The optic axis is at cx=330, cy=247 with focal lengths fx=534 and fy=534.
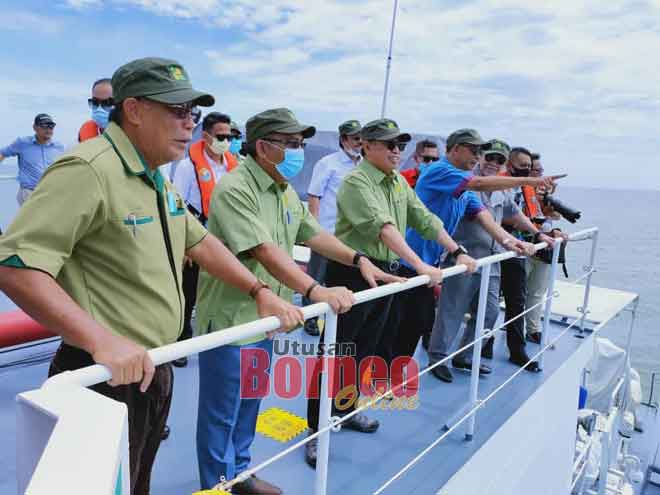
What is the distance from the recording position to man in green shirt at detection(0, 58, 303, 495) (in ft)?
3.75

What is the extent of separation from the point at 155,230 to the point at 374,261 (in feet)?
Result: 5.22

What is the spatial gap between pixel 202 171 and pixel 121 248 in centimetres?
219

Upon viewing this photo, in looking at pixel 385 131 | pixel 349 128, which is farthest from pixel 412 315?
pixel 349 128

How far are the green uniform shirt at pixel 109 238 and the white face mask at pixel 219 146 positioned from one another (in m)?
1.99

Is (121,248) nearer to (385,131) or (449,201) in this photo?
(385,131)

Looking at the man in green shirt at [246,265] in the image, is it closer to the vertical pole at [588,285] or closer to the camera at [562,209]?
the camera at [562,209]

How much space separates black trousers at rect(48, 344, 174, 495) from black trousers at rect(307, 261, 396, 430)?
1.17 meters

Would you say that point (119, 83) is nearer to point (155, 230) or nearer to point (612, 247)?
point (155, 230)

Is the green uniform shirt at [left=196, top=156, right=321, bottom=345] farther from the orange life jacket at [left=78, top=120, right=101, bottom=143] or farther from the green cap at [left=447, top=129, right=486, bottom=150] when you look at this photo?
the green cap at [left=447, top=129, right=486, bottom=150]

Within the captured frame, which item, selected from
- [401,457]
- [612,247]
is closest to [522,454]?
[401,457]

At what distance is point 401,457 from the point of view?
9.01 feet

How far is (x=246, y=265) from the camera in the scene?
6.91 ft

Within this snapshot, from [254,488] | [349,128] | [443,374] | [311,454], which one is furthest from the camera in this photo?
[349,128]

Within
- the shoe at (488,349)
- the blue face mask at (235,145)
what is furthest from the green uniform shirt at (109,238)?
the shoe at (488,349)
